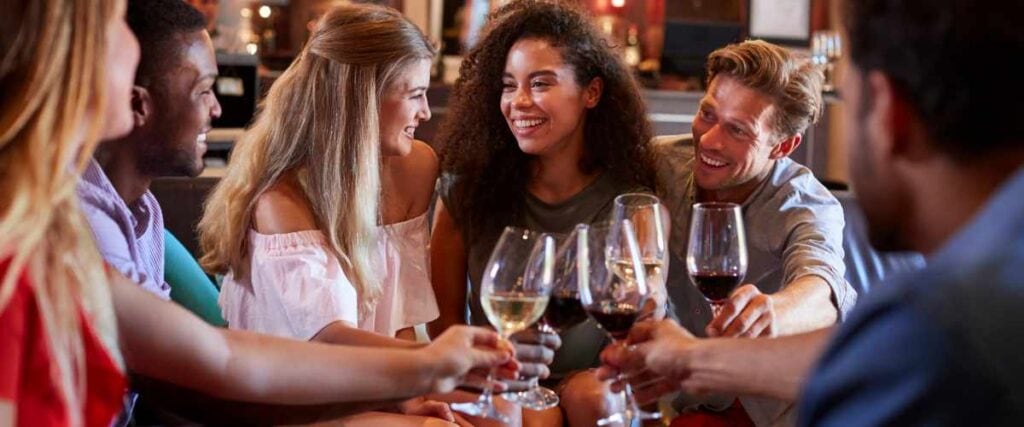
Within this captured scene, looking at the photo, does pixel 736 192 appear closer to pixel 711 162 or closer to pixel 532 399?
pixel 711 162

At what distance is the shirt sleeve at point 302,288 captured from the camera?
7.48 feet

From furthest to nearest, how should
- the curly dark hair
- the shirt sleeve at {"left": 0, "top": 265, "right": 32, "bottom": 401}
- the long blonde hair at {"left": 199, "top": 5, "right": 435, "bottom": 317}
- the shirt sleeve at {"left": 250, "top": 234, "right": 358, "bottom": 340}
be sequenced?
1. the curly dark hair
2. the long blonde hair at {"left": 199, "top": 5, "right": 435, "bottom": 317}
3. the shirt sleeve at {"left": 250, "top": 234, "right": 358, "bottom": 340}
4. the shirt sleeve at {"left": 0, "top": 265, "right": 32, "bottom": 401}

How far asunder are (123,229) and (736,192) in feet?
3.89

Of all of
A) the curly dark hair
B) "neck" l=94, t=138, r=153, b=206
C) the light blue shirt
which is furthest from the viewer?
the curly dark hair

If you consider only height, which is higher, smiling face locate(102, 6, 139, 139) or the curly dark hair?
smiling face locate(102, 6, 139, 139)

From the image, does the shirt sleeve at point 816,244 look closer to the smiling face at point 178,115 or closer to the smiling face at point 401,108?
the smiling face at point 401,108

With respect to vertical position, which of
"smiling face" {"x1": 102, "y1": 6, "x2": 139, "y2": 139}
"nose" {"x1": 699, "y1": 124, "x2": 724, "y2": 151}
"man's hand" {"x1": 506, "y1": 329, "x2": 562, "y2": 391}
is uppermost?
"smiling face" {"x1": 102, "y1": 6, "x2": 139, "y2": 139}

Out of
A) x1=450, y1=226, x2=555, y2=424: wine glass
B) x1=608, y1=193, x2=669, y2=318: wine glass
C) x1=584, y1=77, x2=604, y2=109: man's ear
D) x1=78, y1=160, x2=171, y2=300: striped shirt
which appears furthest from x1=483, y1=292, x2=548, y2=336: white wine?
x1=584, y1=77, x2=604, y2=109: man's ear

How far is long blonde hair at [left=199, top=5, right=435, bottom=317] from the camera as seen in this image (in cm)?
239

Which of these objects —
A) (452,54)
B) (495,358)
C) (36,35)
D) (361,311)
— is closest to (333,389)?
(495,358)

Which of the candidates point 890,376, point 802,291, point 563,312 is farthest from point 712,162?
point 890,376

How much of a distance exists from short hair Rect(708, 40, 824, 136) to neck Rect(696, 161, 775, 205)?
0.33ft

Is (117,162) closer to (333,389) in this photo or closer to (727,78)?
(333,389)

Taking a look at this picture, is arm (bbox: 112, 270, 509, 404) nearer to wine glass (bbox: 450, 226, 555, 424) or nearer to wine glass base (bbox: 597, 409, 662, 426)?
wine glass (bbox: 450, 226, 555, 424)
